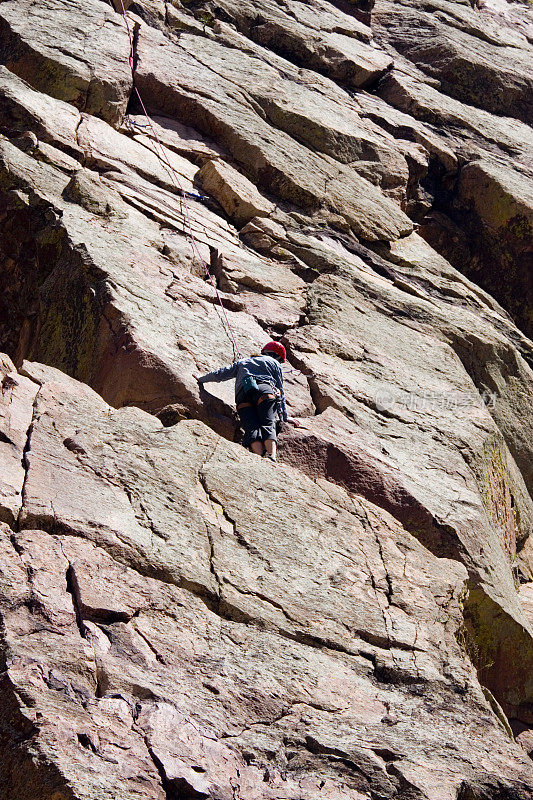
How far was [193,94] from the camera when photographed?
15422 mm

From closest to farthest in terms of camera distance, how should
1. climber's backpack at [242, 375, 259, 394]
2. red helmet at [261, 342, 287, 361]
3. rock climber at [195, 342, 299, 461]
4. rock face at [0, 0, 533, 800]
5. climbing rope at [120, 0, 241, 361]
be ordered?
rock face at [0, 0, 533, 800]
rock climber at [195, 342, 299, 461]
climber's backpack at [242, 375, 259, 394]
red helmet at [261, 342, 287, 361]
climbing rope at [120, 0, 241, 361]

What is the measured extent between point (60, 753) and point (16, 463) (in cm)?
261

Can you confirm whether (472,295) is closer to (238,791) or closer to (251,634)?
(251,634)

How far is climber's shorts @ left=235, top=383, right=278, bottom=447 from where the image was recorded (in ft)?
30.0

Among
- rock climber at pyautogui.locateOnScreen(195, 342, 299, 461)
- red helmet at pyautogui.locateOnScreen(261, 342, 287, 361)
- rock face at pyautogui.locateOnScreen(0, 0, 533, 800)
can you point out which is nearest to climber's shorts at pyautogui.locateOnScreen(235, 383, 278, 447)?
rock climber at pyautogui.locateOnScreen(195, 342, 299, 461)

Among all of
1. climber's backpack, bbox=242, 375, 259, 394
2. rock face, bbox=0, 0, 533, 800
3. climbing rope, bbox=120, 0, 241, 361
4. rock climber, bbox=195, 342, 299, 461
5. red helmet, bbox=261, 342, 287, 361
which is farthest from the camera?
climbing rope, bbox=120, 0, 241, 361

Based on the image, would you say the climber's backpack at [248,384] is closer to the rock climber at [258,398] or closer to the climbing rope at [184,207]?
the rock climber at [258,398]

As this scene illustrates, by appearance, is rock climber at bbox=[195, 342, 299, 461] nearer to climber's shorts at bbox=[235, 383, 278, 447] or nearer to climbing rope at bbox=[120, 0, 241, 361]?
climber's shorts at bbox=[235, 383, 278, 447]

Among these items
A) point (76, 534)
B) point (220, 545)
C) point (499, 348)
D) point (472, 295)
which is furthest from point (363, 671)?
point (472, 295)

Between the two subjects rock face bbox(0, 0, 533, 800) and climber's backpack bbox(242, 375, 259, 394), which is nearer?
rock face bbox(0, 0, 533, 800)

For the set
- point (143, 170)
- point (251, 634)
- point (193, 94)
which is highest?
point (193, 94)

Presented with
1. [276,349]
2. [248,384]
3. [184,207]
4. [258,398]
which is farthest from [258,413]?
[184,207]

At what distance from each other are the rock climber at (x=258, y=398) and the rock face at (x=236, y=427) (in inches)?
10.5

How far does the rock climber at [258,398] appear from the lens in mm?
9109
